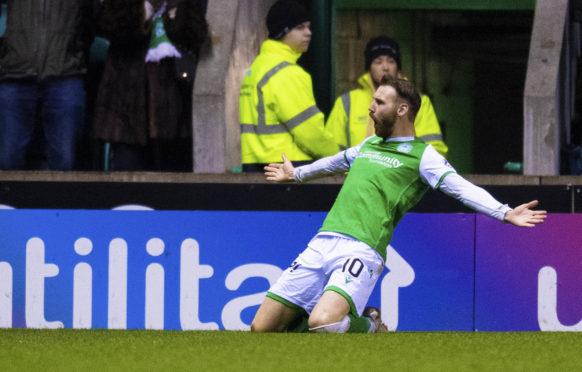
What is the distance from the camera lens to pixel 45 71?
768 cm

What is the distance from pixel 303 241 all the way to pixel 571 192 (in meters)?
1.98

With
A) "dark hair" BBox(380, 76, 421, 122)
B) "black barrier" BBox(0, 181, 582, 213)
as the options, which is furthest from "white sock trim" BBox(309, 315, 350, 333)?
"black barrier" BBox(0, 181, 582, 213)

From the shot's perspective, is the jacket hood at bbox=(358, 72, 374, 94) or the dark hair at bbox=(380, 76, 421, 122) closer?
the dark hair at bbox=(380, 76, 421, 122)

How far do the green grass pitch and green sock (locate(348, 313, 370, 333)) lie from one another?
1.30 ft

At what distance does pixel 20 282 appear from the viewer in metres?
7.72

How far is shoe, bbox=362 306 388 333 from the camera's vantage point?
273 inches

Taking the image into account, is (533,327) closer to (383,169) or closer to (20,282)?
(383,169)

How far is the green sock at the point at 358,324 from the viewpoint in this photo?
6453 mm

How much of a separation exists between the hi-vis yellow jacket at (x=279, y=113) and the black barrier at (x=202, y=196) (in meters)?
0.28

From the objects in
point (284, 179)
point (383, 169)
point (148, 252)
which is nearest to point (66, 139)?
point (148, 252)

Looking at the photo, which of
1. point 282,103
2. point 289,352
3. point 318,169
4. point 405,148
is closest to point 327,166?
point 318,169

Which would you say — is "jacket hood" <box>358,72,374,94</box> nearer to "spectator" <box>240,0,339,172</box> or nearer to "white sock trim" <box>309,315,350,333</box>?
"spectator" <box>240,0,339,172</box>

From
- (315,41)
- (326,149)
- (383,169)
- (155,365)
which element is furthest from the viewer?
(315,41)

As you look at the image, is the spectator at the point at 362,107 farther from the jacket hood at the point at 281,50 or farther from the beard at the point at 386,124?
the beard at the point at 386,124
